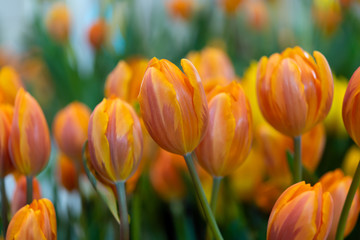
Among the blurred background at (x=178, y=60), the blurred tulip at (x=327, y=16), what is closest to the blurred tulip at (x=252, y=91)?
the blurred background at (x=178, y=60)

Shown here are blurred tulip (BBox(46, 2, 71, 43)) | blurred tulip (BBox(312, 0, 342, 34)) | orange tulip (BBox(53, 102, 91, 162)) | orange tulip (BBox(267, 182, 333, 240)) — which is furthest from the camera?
blurred tulip (BBox(46, 2, 71, 43))

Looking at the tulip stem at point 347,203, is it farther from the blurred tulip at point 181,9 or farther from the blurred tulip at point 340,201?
the blurred tulip at point 181,9

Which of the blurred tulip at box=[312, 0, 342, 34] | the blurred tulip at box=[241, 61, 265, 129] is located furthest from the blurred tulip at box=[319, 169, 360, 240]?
the blurred tulip at box=[312, 0, 342, 34]

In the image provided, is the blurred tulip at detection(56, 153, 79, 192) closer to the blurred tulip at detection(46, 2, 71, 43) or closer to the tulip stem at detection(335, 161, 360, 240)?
the tulip stem at detection(335, 161, 360, 240)

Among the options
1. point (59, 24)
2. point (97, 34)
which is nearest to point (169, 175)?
point (97, 34)

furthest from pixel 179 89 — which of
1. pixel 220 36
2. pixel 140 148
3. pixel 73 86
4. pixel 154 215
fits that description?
pixel 220 36
